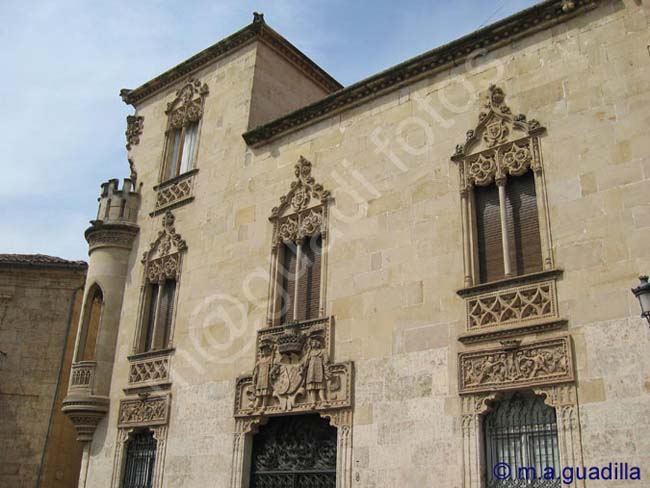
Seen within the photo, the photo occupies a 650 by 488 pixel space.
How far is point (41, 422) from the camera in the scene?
1941 cm

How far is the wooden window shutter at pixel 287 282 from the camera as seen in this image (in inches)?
487

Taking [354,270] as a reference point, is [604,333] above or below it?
below

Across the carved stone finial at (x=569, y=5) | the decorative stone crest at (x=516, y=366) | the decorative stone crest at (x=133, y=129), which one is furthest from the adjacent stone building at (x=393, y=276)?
the decorative stone crest at (x=133, y=129)

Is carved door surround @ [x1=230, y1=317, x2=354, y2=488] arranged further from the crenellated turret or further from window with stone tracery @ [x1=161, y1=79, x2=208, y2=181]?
window with stone tracery @ [x1=161, y1=79, x2=208, y2=181]

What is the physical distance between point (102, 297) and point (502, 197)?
9.18 m

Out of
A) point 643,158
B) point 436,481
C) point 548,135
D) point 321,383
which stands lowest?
point 436,481

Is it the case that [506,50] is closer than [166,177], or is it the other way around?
[506,50]

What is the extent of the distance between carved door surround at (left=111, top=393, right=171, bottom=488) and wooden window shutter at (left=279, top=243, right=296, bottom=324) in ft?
9.53

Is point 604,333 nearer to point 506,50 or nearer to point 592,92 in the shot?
point 592,92

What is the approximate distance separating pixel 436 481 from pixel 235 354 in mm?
4553

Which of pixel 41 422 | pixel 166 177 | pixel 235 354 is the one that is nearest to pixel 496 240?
pixel 235 354

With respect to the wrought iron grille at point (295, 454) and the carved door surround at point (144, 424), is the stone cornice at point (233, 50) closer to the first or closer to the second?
the carved door surround at point (144, 424)

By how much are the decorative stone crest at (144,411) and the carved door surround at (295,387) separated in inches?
74.5

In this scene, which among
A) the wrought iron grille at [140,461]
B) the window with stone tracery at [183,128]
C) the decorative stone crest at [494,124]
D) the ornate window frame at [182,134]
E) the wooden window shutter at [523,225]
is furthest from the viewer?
the window with stone tracery at [183,128]
